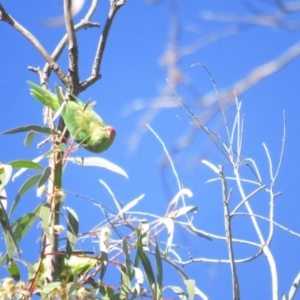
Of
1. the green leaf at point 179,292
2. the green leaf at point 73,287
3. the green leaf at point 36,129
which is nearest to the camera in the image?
the green leaf at point 73,287

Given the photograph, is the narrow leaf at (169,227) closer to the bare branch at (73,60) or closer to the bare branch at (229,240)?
the bare branch at (229,240)

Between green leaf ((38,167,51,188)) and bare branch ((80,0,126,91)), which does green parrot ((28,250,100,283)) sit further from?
bare branch ((80,0,126,91))

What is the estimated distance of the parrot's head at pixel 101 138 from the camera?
1.26 metres

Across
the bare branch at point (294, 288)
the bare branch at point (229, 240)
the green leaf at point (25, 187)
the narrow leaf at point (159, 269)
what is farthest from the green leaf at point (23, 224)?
the bare branch at point (294, 288)

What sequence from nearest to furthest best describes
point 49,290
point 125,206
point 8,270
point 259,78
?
point 259,78 → point 49,290 → point 8,270 → point 125,206

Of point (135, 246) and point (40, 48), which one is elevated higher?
point (40, 48)

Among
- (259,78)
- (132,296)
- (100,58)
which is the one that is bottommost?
(132,296)

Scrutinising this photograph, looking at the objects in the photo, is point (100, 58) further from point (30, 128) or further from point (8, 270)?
point (8, 270)

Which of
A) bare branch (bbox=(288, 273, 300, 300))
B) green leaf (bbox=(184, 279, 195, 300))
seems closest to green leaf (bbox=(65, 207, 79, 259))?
green leaf (bbox=(184, 279, 195, 300))

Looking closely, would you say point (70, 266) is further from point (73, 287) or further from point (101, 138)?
point (101, 138)

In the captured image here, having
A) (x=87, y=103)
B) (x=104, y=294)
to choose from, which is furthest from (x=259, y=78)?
(x=104, y=294)

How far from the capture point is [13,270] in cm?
127

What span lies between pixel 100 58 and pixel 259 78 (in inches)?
28.9

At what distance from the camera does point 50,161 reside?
4.10 ft
